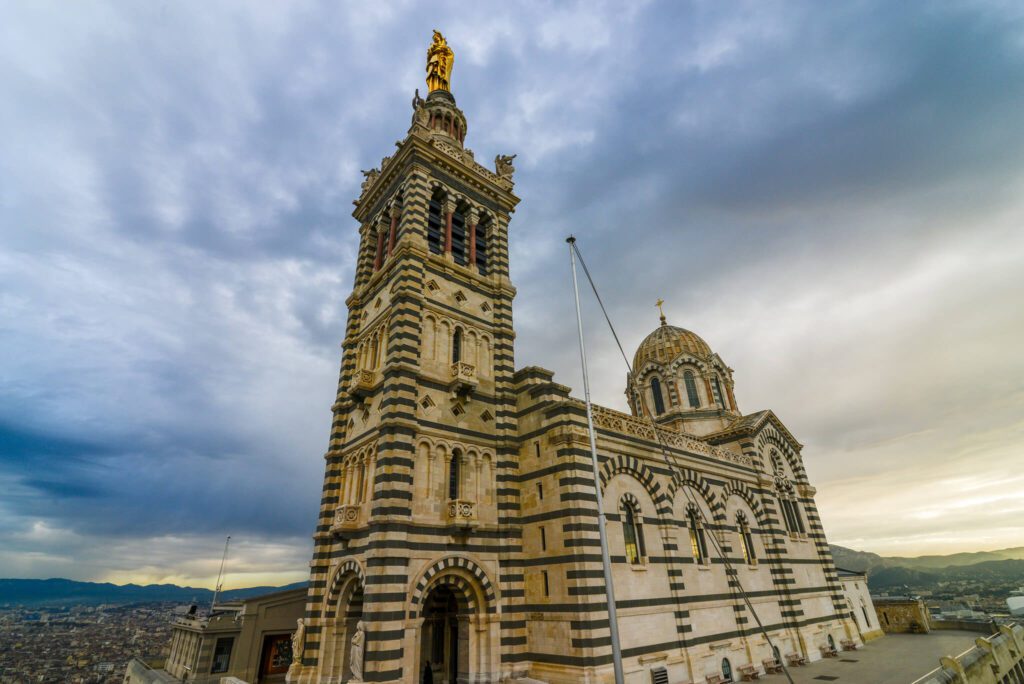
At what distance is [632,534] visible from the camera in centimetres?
2167

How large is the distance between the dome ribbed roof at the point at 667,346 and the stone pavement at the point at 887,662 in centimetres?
2291

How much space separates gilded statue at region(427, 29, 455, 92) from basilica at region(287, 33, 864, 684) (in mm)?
5560

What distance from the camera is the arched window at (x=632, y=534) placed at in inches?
828

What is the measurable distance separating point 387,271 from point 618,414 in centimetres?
1494

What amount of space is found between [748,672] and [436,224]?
2913 cm

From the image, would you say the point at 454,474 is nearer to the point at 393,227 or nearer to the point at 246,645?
the point at 393,227

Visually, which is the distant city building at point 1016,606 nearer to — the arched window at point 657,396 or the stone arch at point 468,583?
the arched window at point 657,396

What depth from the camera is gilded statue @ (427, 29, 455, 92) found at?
111 ft

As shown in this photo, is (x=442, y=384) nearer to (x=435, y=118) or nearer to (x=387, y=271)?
(x=387, y=271)

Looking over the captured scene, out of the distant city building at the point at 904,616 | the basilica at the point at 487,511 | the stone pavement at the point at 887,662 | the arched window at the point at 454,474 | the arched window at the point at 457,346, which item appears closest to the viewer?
the basilica at the point at 487,511

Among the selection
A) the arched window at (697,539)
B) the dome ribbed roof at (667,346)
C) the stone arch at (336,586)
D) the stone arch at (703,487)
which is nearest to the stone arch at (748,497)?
the stone arch at (703,487)

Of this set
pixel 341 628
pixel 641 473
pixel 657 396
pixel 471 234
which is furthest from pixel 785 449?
pixel 341 628

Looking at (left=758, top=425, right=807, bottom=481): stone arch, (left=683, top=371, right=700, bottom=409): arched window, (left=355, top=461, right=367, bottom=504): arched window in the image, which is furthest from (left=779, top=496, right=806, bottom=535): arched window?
(left=355, top=461, right=367, bottom=504): arched window

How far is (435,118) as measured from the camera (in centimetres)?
3123
